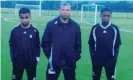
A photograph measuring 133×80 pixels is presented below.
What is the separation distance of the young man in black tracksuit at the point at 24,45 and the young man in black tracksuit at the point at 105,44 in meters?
1.13

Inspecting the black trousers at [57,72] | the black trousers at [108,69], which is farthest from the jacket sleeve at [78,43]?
the black trousers at [108,69]

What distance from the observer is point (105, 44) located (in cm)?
679

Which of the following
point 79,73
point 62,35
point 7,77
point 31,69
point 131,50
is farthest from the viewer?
point 131,50

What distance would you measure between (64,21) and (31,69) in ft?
3.78

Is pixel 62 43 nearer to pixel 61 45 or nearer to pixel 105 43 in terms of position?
pixel 61 45

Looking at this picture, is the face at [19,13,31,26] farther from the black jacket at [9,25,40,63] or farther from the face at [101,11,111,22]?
the face at [101,11,111,22]

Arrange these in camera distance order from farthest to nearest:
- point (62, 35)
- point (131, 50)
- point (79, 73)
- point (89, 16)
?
point (89, 16), point (131, 50), point (79, 73), point (62, 35)

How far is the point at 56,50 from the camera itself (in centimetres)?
616

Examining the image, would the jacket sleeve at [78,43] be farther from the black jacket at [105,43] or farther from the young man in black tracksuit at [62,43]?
the black jacket at [105,43]

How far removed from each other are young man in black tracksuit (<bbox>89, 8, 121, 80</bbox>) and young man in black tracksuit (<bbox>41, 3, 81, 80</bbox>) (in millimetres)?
733

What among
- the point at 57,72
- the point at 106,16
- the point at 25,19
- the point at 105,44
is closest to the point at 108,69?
the point at 105,44

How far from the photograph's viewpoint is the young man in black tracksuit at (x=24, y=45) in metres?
6.46

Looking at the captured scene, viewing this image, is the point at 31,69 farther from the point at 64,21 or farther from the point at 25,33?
the point at 64,21

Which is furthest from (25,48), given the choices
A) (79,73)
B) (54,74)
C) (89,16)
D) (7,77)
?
(89,16)
